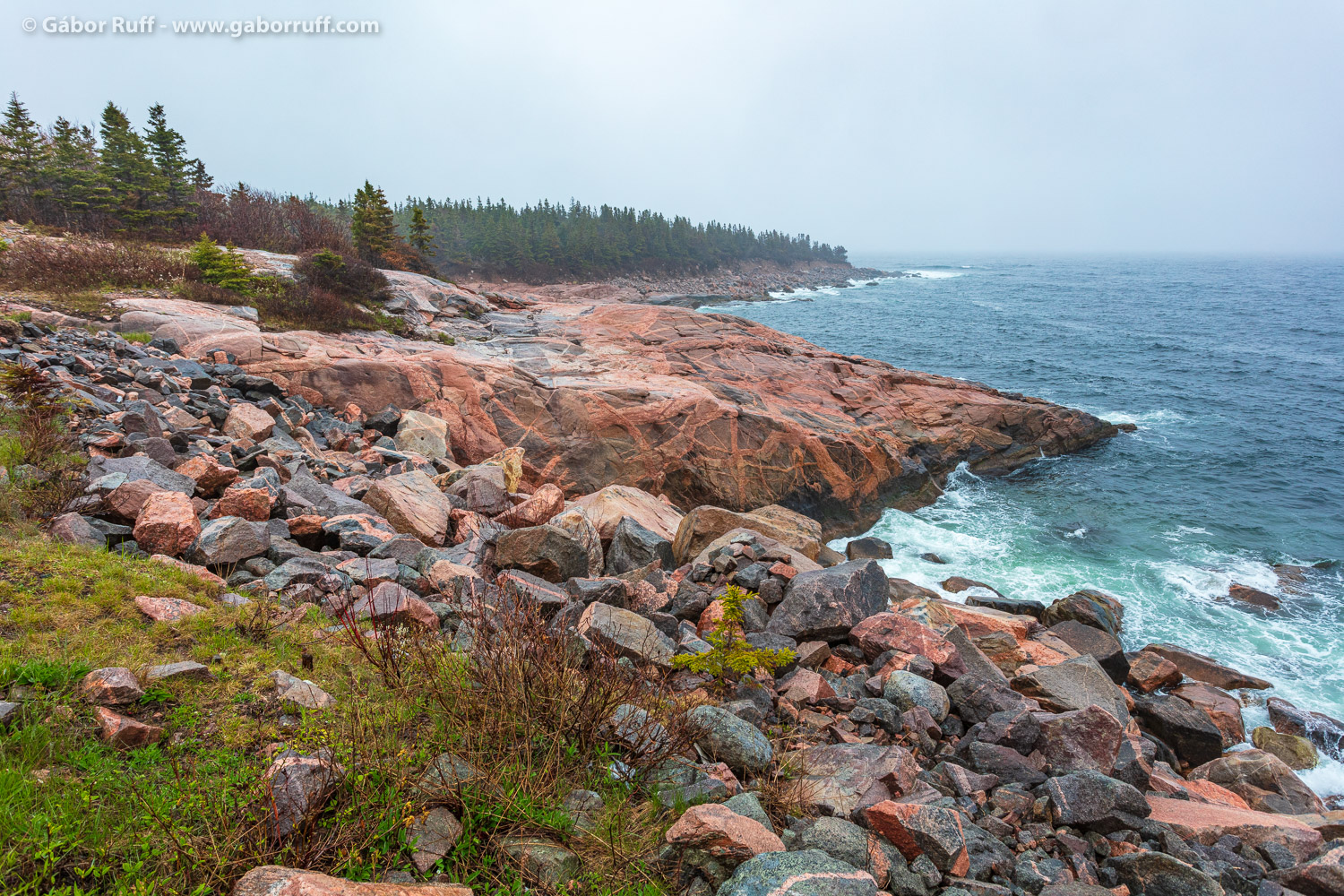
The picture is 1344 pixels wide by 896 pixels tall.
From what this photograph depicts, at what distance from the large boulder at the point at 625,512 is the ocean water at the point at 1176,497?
7487 mm

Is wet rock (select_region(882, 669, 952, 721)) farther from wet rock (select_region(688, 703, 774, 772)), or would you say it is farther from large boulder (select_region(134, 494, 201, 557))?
large boulder (select_region(134, 494, 201, 557))

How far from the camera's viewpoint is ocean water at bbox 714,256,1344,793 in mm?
14547

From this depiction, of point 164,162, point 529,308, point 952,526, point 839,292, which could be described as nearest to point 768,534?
point 952,526

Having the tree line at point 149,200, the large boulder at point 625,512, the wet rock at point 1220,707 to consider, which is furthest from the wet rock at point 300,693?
the tree line at point 149,200

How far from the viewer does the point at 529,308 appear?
117 feet

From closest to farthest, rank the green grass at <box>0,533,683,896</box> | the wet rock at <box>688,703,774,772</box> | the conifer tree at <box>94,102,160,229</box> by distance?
the green grass at <box>0,533,683,896</box>, the wet rock at <box>688,703,774,772</box>, the conifer tree at <box>94,102,160,229</box>

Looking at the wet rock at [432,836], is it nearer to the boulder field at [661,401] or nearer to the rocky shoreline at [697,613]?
the rocky shoreline at [697,613]

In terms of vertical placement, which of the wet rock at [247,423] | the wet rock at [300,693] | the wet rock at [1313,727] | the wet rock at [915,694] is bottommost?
the wet rock at [1313,727]

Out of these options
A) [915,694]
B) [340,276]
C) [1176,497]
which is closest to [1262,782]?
[915,694]

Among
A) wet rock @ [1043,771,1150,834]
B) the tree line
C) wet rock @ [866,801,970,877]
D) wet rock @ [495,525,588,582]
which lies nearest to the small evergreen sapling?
wet rock @ [866,801,970,877]

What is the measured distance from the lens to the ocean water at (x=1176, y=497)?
14547 millimetres

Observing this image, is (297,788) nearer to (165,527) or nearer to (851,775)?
(851,775)

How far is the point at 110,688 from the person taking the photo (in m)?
3.78

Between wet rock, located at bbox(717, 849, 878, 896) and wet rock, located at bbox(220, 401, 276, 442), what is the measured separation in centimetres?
1109
